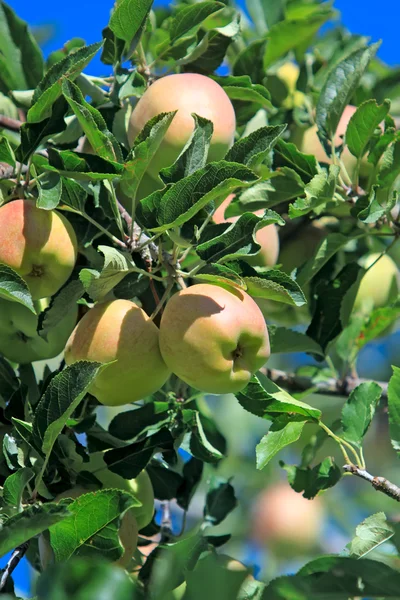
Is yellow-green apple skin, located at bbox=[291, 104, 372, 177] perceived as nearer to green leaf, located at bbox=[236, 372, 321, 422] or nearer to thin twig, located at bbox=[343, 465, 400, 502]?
green leaf, located at bbox=[236, 372, 321, 422]

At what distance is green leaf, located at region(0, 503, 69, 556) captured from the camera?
1.13 m

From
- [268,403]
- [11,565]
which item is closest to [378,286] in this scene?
[268,403]

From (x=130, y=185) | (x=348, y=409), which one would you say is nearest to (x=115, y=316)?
(x=130, y=185)

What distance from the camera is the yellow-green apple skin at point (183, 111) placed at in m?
1.63

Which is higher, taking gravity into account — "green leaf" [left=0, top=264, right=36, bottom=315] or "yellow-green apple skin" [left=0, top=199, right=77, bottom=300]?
"yellow-green apple skin" [left=0, top=199, right=77, bottom=300]

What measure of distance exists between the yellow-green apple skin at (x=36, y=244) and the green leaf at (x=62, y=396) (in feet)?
0.87

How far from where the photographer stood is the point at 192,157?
1444mm

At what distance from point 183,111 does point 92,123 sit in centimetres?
31

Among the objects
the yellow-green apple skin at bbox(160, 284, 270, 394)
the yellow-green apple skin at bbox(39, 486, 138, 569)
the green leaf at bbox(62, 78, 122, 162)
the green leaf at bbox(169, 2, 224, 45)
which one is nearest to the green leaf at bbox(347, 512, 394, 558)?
the yellow-green apple skin at bbox(160, 284, 270, 394)

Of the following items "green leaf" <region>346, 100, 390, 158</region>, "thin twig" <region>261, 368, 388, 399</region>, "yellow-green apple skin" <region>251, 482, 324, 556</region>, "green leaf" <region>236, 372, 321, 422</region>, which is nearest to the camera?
"green leaf" <region>236, 372, 321, 422</region>

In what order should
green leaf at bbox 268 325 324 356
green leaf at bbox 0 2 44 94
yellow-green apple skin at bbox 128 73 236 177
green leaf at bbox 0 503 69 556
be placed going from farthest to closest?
green leaf at bbox 0 2 44 94 → green leaf at bbox 268 325 324 356 → yellow-green apple skin at bbox 128 73 236 177 → green leaf at bbox 0 503 69 556

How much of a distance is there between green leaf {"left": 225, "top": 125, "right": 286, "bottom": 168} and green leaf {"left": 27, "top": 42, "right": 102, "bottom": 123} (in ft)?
1.01

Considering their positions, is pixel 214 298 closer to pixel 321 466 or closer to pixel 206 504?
pixel 321 466

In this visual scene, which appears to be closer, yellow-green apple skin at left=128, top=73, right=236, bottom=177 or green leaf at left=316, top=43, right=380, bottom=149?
yellow-green apple skin at left=128, top=73, right=236, bottom=177
